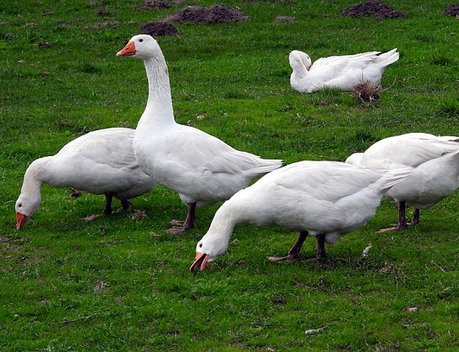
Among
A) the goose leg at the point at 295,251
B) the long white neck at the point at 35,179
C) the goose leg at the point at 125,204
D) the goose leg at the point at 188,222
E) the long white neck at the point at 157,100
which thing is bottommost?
the goose leg at the point at 125,204

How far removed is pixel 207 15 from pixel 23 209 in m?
15.3

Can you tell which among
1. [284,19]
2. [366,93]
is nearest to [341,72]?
[366,93]

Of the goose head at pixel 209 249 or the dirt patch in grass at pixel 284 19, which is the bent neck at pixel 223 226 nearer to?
the goose head at pixel 209 249

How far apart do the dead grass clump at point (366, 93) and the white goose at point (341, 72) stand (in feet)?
2.22

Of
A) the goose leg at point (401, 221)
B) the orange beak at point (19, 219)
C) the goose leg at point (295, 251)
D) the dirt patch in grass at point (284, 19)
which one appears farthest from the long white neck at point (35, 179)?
the dirt patch in grass at point (284, 19)

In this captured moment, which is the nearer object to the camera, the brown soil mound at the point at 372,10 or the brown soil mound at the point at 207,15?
the brown soil mound at the point at 372,10

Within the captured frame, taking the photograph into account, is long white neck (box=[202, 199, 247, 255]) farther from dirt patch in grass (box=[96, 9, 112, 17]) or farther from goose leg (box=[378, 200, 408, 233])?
dirt patch in grass (box=[96, 9, 112, 17])

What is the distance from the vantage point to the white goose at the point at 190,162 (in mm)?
13125

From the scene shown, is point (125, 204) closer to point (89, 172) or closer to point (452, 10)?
point (89, 172)

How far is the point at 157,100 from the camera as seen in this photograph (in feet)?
45.1

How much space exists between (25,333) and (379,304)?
3684 mm

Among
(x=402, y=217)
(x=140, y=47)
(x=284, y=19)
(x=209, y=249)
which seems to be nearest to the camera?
(x=209, y=249)

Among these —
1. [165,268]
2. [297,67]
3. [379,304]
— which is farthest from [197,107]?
[379,304]

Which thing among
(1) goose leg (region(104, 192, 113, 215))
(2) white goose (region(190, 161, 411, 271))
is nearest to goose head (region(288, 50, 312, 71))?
(1) goose leg (region(104, 192, 113, 215))
